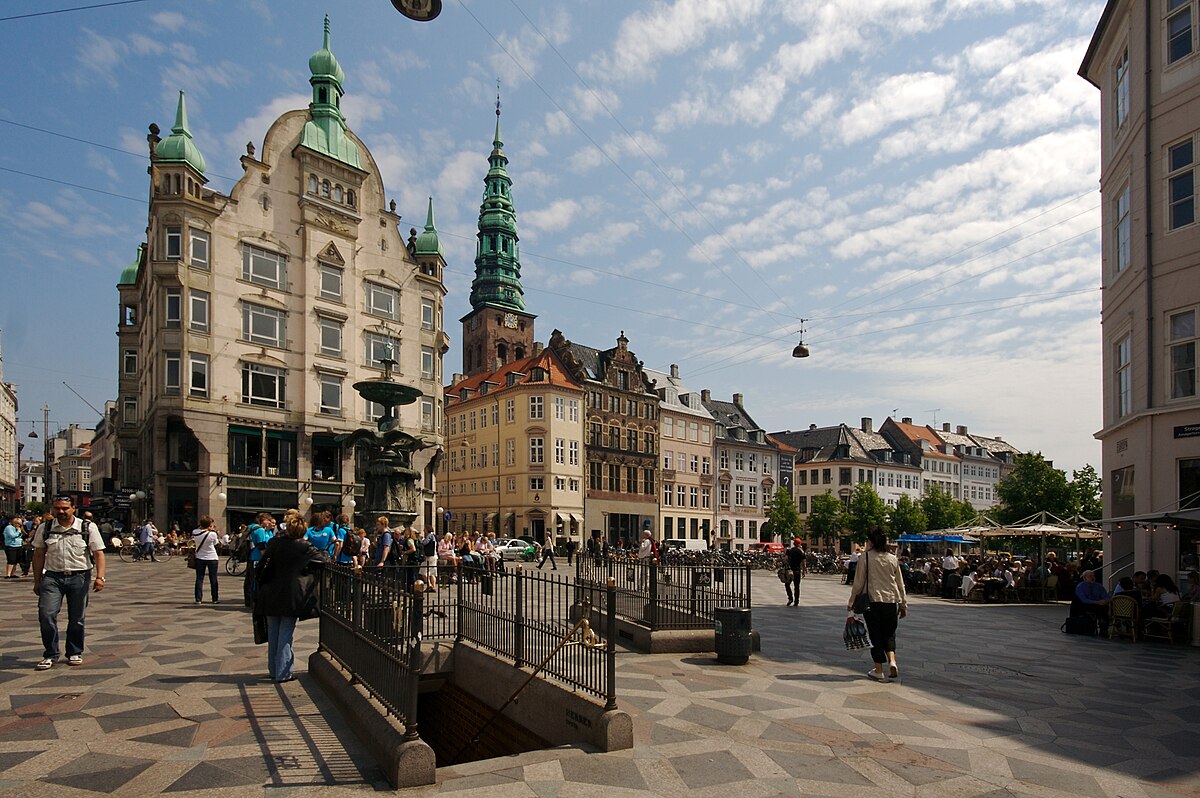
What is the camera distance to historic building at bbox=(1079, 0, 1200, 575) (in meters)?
17.1

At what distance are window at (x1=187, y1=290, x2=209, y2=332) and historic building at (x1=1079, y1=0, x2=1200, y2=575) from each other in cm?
3787

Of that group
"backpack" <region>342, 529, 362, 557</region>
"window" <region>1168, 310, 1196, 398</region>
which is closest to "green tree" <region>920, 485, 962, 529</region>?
"window" <region>1168, 310, 1196, 398</region>

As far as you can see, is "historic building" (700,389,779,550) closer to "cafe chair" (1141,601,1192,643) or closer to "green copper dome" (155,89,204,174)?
"green copper dome" (155,89,204,174)

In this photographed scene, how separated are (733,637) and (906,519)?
2889 inches

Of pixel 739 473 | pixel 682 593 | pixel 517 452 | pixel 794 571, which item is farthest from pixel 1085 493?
pixel 682 593

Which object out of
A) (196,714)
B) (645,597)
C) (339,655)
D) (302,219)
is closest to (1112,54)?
(645,597)

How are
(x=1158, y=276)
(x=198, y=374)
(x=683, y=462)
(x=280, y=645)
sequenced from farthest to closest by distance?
(x=683, y=462), (x=198, y=374), (x=1158, y=276), (x=280, y=645)

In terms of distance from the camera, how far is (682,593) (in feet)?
39.3

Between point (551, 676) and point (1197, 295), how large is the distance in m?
16.7

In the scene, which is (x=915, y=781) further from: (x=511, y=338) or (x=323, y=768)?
(x=511, y=338)

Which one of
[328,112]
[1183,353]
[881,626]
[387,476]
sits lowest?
[881,626]

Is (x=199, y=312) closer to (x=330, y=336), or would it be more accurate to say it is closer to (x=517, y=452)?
(x=330, y=336)

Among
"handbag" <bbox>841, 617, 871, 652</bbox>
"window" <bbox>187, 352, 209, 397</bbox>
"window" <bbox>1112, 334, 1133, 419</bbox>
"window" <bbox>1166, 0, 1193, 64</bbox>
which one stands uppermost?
"window" <bbox>1166, 0, 1193, 64</bbox>

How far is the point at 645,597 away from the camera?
473 inches
